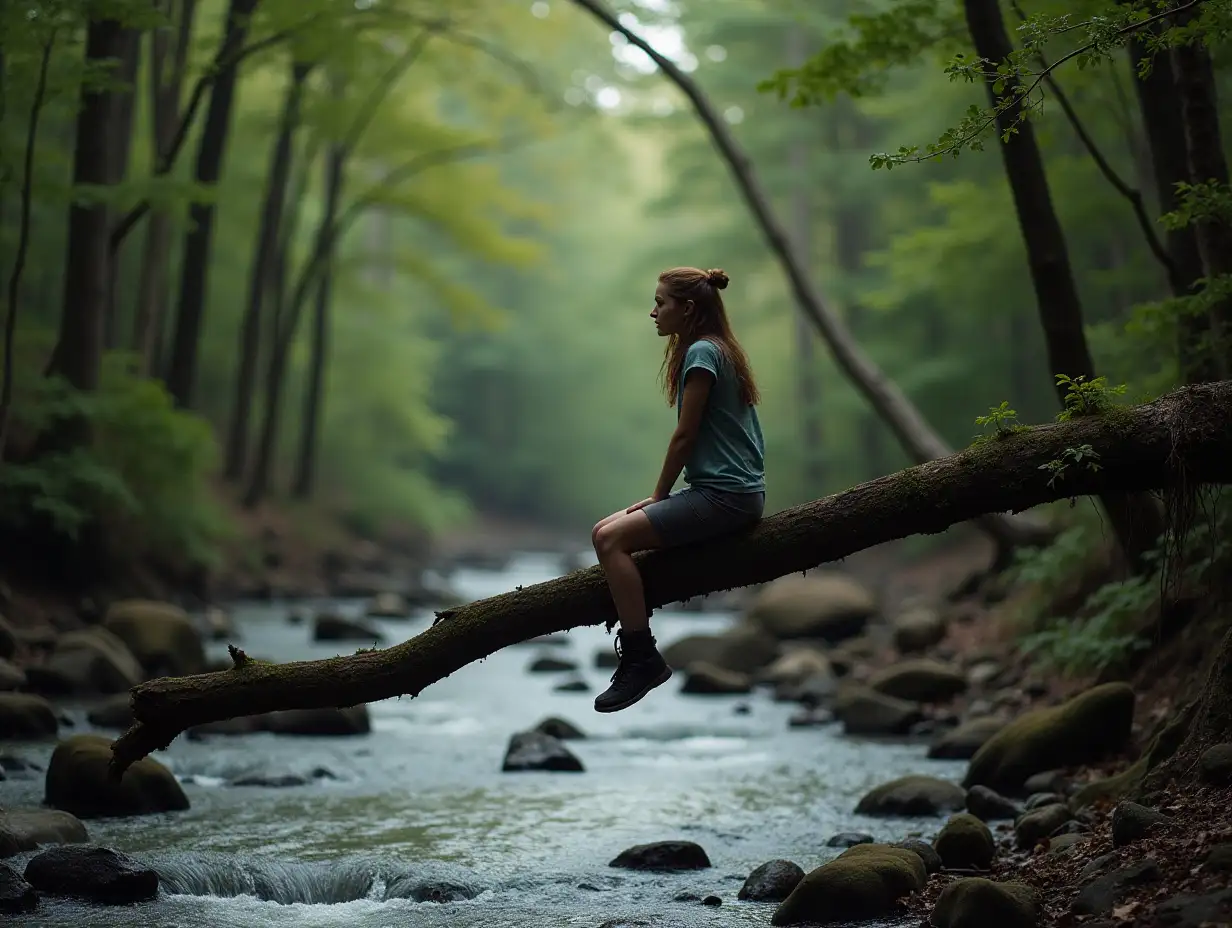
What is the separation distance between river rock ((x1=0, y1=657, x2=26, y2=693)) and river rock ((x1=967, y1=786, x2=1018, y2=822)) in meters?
7.36

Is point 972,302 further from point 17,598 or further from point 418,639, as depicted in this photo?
point 418,639

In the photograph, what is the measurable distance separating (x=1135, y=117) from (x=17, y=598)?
13.0m

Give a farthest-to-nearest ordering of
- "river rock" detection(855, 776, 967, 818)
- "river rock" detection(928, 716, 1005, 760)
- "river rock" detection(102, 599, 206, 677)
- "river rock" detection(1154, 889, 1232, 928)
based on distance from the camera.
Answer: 1. "river rock" detection(102, 599, 206, 677)
2. "river rock" detection(928, 716, 1005, 760)
3. "river rock" detection(855, 776, 967, 818)
4. "river rock" detection(1154, 889, 1232, 928)

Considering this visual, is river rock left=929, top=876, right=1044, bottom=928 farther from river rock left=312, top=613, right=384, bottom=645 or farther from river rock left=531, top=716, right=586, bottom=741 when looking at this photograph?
river rock left=312, top=613, right=384, bottom=645

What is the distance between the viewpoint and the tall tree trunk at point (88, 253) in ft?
43.0

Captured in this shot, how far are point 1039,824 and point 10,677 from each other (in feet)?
26.2

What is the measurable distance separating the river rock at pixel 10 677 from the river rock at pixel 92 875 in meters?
4.63

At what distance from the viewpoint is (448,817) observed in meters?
8.24

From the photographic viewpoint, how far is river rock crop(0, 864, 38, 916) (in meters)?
5.75

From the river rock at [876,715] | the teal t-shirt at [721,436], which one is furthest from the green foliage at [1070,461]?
the river rock at [876,715]

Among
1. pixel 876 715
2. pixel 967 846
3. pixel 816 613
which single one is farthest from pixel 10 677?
pixel 816 613

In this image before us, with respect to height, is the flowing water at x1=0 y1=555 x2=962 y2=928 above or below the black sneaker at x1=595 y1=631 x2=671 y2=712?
below

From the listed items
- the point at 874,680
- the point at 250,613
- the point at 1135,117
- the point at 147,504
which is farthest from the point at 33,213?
the point at 1135,117

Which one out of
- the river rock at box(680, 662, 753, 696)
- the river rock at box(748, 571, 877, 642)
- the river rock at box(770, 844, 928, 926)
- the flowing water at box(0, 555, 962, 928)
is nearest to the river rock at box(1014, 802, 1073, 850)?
the flowing water at box(0, 555, 962, 928)
